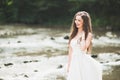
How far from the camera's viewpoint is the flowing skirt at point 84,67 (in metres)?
7.93

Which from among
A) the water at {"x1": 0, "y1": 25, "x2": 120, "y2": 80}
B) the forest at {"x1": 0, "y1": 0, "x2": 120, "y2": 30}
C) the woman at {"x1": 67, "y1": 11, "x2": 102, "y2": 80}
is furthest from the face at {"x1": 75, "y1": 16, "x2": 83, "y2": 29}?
the forest at {"x1": 0, "y1": 0, "x2": 120, "y2": 30}

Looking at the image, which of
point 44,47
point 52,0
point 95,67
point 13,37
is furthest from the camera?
point 52,0

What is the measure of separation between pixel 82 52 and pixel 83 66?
0.94ft

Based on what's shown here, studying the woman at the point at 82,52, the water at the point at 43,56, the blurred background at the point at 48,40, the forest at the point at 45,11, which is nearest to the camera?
the woman at the point at 82,52

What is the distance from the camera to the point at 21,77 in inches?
500

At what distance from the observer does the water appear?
43.2 ft

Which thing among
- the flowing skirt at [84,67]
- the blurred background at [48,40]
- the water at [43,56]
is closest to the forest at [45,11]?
the blurred background at [48,40]

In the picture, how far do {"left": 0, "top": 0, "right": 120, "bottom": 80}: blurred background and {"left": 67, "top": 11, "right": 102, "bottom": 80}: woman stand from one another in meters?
4.39

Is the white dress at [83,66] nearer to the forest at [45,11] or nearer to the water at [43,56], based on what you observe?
the water at [43,56]

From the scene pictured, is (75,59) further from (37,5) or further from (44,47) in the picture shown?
(37,5)

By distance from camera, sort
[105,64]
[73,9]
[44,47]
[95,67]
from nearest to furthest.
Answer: [95,67] < [105,64] < [44,47] < [73,9]

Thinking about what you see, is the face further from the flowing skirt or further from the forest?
the forest

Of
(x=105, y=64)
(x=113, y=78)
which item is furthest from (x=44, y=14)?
(x=113, y=78)

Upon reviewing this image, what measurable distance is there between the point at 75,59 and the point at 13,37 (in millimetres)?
17040
